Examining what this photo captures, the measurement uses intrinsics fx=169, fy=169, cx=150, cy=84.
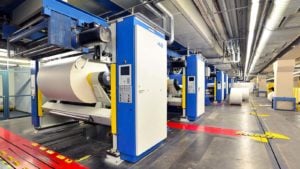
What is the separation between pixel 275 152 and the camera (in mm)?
3014

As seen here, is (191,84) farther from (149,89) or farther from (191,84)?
(149,89)

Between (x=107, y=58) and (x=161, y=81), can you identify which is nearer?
(x=107, y=58)

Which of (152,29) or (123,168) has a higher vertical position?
(152,29)

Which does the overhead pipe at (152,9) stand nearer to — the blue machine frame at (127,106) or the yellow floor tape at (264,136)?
the blue machine frame at (127,106)

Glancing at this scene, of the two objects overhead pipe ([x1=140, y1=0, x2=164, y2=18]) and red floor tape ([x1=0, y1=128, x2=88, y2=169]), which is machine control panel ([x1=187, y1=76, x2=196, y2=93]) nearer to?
overhead pipe ([x1=140, y1=0, x2=164, y2=18])

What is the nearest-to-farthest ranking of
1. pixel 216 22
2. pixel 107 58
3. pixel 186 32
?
pixel 107 58 → pixel 186 32 → pixel 216 22

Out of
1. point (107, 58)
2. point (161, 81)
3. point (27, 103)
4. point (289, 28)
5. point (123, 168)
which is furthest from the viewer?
point (27, 103)

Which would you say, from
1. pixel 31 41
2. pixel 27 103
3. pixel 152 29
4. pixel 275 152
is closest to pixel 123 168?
pixel 152 29

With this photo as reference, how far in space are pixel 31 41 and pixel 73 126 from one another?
8.23 feet

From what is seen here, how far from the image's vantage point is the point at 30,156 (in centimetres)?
287

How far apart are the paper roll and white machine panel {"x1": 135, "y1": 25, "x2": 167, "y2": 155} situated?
1228 millimetres

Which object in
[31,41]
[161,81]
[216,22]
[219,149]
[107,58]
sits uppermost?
[216,22]

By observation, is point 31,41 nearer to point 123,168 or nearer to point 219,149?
point 123,168

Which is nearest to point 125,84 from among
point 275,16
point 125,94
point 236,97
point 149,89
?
point 125,94
